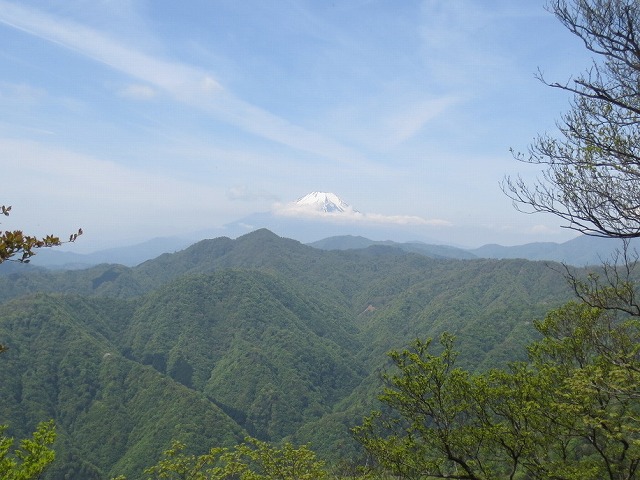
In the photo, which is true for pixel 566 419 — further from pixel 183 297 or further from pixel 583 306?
pixel 183 297

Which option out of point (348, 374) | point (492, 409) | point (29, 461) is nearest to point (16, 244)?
point (29, 461)

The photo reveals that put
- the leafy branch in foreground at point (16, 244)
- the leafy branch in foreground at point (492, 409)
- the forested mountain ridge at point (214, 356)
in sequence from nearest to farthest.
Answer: the leafy branch in foreground at point (16, 244) → the leafy branch in foreground at point (492, 409) → the forested mountain ridge at point (214, 356)

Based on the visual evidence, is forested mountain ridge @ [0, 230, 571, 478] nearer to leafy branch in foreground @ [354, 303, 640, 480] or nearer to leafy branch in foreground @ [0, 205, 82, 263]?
leafy branch in foreground @ [354, 303, 640, 480]

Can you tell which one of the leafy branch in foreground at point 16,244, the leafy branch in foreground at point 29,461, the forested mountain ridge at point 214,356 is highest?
the leafy branch in foreground at point 16,244

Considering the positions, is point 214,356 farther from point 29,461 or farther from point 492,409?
point 29,461

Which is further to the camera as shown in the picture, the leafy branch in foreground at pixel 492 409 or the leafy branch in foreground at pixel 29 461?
the leafy branch in foreground at pixel 492 409

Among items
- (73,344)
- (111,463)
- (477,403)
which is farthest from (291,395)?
A: (477,403)

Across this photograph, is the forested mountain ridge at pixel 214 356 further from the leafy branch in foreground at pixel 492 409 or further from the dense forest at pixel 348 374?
the leafy branch in foreground at pixel 492 409

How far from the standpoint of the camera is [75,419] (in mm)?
98625

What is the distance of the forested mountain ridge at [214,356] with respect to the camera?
93.4 meters

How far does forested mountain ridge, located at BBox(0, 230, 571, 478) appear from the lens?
3676 inches

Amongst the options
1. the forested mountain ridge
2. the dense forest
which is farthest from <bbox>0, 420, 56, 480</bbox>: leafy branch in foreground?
the forested mountain ridge

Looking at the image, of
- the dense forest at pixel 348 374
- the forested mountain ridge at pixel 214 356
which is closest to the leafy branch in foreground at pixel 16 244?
the dense forest at pixel 348 374

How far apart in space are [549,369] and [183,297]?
169016 millimetres
